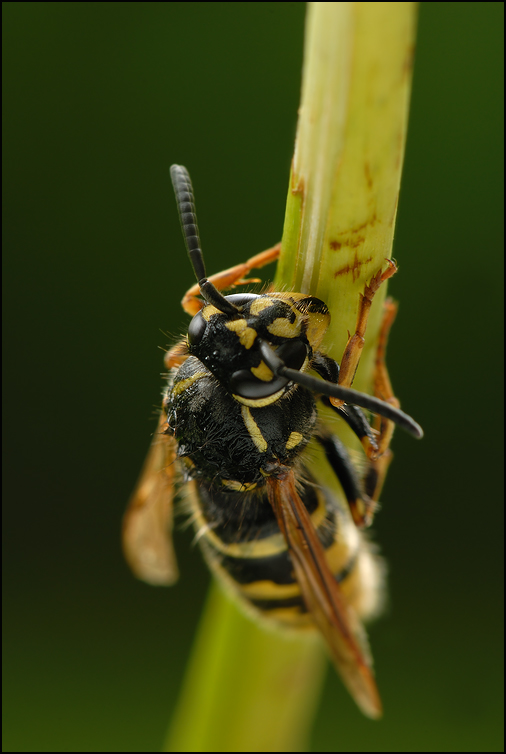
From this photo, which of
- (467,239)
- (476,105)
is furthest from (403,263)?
(476,105)

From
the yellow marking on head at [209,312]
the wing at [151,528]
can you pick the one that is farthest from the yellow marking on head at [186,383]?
the wing at [151,528]

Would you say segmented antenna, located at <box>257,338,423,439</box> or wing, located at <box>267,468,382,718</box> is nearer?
segmented antenna, located at <box>257,338,423,439</box>

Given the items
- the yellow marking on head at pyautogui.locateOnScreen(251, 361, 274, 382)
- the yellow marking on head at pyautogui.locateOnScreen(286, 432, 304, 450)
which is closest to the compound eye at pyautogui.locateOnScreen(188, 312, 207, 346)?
the yellow marking on head at pyautogui.locateOnScreen(251, 361, 274, 382)

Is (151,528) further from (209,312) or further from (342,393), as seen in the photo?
(342,393)

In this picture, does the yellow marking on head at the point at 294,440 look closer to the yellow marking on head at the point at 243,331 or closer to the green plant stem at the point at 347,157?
the green plant stem at the point at 347,157

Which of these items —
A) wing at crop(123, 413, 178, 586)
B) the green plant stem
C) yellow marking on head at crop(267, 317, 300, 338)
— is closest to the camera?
the green plant stem

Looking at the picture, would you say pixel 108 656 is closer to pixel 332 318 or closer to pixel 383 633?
pixel 383 633

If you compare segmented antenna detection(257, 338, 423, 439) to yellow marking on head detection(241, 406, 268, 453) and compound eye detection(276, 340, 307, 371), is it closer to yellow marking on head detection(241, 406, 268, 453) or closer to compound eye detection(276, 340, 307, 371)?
compound eye detection(276, 340, 307, 371)
